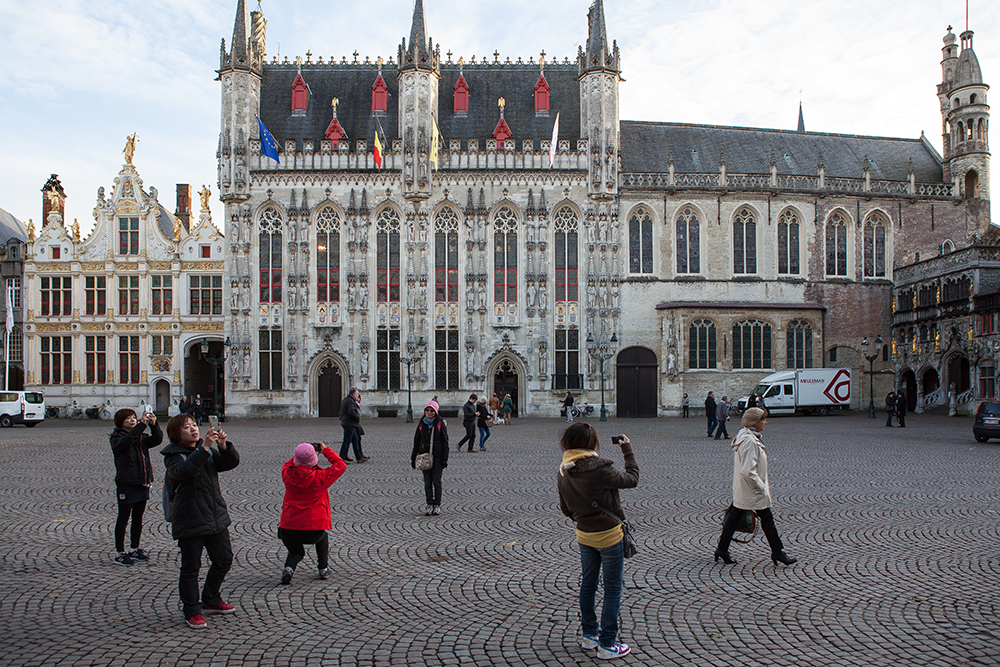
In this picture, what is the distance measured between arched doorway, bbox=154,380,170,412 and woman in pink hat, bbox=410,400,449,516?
1375 inches

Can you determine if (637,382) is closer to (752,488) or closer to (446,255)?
(446,255)

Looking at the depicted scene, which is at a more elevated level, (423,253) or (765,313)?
(423,253)

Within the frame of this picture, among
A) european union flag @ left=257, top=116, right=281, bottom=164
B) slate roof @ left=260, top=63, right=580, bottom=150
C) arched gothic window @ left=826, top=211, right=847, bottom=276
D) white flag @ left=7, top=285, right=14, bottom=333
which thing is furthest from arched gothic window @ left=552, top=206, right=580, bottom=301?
white flag @ left=7, top=285, right=14, bottom=333

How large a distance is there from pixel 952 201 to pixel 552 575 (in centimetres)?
4496

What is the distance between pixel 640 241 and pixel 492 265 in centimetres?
822

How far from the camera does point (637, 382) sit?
1602 inches

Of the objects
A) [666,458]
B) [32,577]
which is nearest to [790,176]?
[666,458]

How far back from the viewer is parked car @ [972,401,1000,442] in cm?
2294

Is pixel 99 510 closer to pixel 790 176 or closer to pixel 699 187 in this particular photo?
pixel 699 187

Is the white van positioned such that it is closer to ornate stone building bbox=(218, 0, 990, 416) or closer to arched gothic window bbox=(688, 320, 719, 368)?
ornate stone building bbox=(218, 0, 990, 416)

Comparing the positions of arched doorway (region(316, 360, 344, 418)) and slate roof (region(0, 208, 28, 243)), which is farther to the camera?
slate roof (region(0, 208, 28, 243))

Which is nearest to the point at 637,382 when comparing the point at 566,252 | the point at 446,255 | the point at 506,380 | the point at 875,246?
the point at 506,380

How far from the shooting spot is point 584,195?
134ft

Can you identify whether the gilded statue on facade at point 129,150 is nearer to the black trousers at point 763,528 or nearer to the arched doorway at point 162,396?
the arched doorway at point 162,396
